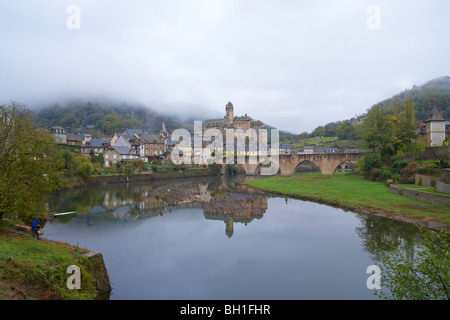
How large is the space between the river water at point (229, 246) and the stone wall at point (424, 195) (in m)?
4.45

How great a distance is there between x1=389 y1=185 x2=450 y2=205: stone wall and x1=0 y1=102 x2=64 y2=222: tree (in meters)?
25.7

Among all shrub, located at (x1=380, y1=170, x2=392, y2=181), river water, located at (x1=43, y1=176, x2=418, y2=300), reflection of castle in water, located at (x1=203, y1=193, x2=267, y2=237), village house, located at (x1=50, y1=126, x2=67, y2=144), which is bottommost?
reflection of castle in water, located at (x1=203, y1=193, x2=267, y2=237)

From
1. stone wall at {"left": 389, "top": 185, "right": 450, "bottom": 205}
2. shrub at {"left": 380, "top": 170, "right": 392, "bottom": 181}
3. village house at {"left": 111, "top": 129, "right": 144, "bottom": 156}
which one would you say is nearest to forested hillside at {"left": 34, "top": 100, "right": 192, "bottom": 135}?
village house at {"left": 111, "top": 129, "right": 144, "bottom": 156}

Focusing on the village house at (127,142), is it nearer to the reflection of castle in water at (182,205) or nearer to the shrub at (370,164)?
the reflection of castle in water at (182,205)

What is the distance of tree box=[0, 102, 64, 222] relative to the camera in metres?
11.8

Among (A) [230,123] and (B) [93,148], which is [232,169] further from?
(A) [230,123]

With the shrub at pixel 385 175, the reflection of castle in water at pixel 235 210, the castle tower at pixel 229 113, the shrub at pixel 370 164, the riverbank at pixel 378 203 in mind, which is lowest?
the reflection of castle in water at pixel 235 210

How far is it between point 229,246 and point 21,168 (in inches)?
442

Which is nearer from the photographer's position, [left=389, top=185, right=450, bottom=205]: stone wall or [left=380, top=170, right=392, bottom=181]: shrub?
[left=389, top=185, right=450, bottom=205]: stone wall

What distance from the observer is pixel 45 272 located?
28.1 feet

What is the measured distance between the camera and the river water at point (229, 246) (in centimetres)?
1123

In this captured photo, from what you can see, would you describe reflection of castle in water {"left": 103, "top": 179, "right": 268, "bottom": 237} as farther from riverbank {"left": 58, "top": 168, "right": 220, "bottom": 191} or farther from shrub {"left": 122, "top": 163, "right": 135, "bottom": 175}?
shrub {"left": 122, "top": 163, "right": 135, "bottom": 175}

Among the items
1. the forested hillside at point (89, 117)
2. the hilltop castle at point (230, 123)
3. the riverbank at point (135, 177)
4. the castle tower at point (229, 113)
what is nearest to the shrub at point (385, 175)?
the riverbank at point (135, 177)
